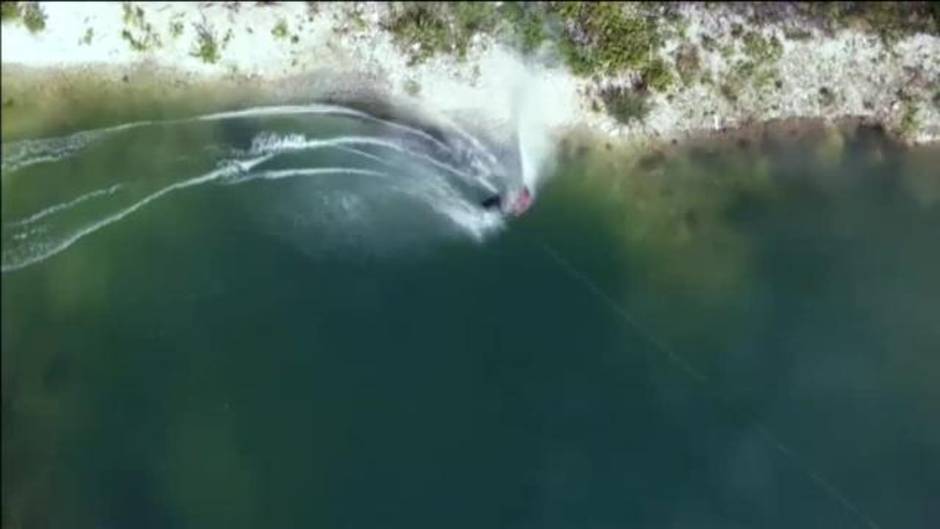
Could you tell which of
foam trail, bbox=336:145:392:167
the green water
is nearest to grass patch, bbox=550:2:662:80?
the green water

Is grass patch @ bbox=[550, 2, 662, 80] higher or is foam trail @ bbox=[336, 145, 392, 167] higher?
grass patch @ bbox=[550, 2, 662, 80]

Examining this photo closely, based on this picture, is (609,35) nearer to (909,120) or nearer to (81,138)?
(909,120)

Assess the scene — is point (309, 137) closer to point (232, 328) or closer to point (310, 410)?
point (232, 328)

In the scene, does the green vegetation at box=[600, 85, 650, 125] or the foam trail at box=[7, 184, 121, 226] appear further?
the foam trail at box=[7, 184, 121, 226]

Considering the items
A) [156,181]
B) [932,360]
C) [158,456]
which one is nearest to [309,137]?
[156,181]

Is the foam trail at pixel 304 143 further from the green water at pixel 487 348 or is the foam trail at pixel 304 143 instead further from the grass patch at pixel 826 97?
the grass patch at pixel 826 97

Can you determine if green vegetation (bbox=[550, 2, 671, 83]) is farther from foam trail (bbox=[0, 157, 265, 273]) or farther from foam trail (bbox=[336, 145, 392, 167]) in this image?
foam trail (bbox=[0, 157, 265, 273])

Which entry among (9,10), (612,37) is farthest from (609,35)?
(9,10)
